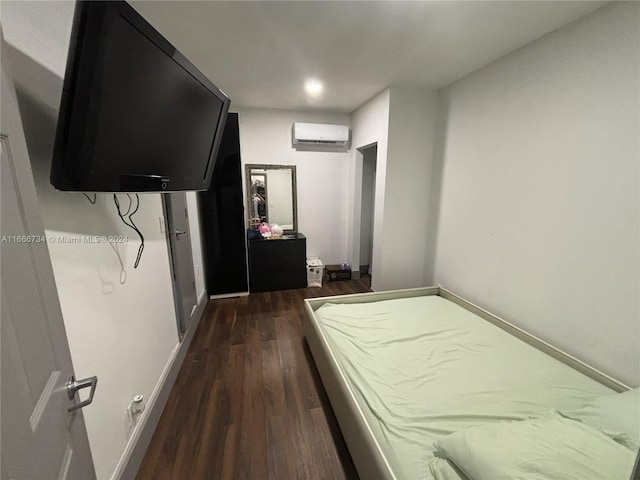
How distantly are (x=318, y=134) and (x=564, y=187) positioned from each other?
2.70m

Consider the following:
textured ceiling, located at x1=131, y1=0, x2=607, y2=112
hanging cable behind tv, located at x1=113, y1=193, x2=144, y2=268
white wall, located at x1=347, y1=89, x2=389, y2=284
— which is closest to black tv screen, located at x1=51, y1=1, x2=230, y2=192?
hanging cable behind tv, located at x1=113, y1=193, x2=144, y2=268

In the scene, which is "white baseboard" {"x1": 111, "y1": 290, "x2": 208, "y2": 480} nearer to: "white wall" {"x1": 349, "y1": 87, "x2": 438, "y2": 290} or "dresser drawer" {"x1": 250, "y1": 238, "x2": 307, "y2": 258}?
"dresser drawer" {"x1": 250, "y1": 238, "x2": 307, "y2": 258}

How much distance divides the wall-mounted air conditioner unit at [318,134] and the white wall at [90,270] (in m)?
2.32

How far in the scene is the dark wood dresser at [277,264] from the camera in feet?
11.3

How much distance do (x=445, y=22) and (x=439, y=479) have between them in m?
2.34

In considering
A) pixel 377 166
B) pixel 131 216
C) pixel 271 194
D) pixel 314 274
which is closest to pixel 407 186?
pixel 377 166

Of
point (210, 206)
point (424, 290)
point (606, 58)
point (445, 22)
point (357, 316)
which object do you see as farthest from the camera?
point (210, 206)

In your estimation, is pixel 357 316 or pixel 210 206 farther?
pixel 210 206

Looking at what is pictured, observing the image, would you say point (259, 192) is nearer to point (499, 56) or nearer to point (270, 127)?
point (270, 127)

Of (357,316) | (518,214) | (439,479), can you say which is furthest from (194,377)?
(518,214)

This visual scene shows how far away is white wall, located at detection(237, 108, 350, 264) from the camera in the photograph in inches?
139

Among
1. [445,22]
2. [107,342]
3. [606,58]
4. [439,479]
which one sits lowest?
[439,479]

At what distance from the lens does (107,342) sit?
1188 millimetres

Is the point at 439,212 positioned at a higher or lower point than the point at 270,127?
lower
